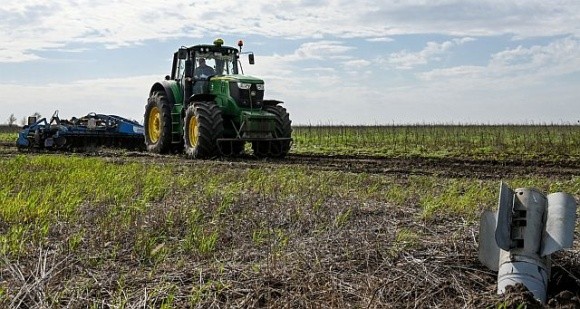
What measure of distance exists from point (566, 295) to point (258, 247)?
2.01m

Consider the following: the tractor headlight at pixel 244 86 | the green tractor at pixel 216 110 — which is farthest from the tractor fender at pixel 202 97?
the tractor headlight at pixel 244 86

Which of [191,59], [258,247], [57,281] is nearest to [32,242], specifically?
[57,281]

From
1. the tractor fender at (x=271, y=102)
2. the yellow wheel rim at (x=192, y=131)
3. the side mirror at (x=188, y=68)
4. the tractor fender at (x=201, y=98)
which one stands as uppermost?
the side mirror at (x=188, y=68)

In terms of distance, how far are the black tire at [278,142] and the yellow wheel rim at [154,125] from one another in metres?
3.18

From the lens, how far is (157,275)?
3.94m

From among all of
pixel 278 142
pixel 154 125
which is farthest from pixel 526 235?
pixel 154 125

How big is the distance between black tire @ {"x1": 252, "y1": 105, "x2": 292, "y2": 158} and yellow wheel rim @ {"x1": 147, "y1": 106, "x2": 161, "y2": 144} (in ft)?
10.4

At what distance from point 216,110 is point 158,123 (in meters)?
3.71

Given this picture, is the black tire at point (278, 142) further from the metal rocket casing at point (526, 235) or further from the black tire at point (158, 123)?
the metal rocket casing at point (526, 235)

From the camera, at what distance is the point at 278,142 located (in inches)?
593

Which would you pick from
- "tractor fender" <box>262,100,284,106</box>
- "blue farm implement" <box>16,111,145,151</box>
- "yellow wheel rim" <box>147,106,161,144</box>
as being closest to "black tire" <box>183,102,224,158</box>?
"tractor fender" <box>262,100,284,106</box>

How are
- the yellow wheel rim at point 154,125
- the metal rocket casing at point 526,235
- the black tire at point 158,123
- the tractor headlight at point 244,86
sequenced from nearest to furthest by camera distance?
1. the metal rocket casing at point 526,235
2. the tractor headlight at point 244,86
3. the black tire at point 158,123
4. the yellow wheel rim at point 154,125

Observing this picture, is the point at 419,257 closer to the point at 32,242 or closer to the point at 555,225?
the point at 555,225

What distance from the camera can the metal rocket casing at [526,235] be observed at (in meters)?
3.80
